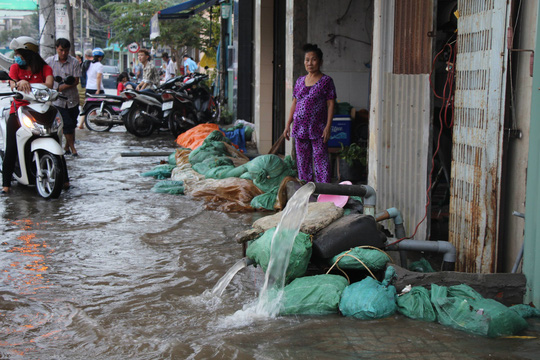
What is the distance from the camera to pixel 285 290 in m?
3.90

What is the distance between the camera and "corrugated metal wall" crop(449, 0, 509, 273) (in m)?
3.88

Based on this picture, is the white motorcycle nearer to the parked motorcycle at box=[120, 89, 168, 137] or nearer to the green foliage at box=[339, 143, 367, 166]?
the green foliage at box=[339, 143, 367, 166]

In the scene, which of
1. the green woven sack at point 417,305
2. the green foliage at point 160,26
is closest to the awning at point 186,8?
the green foliage at point 160,26

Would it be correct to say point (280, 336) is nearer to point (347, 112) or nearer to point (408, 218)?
point (408, 218)

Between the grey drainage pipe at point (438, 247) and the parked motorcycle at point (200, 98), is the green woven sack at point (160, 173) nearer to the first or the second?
the parked motorcycle at point (200, 98)

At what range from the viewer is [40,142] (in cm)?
746

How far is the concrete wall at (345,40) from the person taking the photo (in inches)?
358

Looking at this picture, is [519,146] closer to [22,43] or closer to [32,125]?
[32,125]

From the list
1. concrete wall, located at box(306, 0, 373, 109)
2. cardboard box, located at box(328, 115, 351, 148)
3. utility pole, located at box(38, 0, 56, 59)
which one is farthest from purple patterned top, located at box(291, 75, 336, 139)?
utility pole, located at box(38, 0, 56, 59)

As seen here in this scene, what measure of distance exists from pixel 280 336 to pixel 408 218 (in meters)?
2.15

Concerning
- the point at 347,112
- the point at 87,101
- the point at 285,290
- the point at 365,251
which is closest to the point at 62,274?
the point at 285,290

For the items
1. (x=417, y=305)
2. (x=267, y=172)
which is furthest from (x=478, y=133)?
(x=267, y=172)

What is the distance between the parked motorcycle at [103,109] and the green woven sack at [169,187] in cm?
695

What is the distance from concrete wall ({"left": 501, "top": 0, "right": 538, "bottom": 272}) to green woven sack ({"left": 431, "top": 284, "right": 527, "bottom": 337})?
53cm
